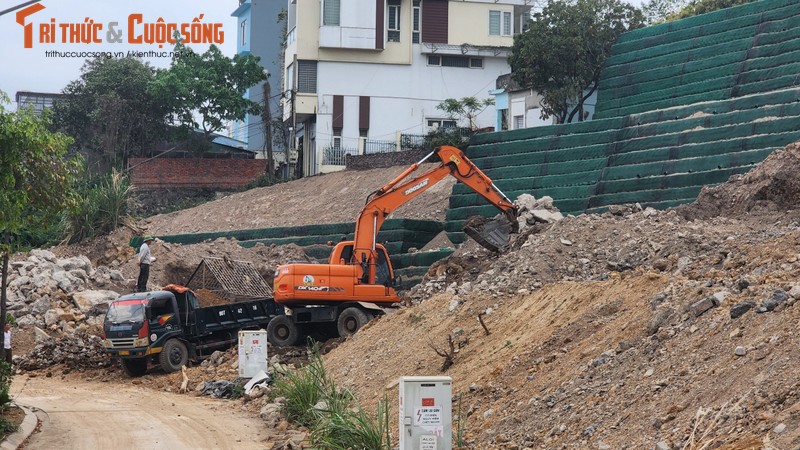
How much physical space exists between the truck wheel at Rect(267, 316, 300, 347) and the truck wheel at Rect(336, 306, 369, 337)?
1478 mm

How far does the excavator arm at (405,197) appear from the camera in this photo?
2839 cm

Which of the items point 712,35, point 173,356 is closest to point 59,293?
point 173,356

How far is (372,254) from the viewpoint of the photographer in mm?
28359

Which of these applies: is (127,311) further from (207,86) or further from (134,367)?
(207,86)

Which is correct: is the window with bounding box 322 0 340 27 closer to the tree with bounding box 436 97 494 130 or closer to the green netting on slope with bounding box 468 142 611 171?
the tree with bounding box 436 97 494 130

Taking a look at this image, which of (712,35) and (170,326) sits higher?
(712,35)

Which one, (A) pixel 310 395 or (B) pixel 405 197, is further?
(B) pixel 405 197

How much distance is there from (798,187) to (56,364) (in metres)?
19.0

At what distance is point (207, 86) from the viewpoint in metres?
60.8

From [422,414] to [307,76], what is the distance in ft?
152

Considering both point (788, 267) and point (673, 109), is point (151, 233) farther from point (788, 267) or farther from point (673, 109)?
point (788, 267)

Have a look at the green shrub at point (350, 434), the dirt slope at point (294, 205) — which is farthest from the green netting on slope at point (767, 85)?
the green shrub at point (350, 434)

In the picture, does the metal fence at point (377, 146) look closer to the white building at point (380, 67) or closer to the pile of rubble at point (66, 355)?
the white building at point (380, 67)

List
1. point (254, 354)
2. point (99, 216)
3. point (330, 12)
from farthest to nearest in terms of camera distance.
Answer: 1. point (330, 12)
2. point (99, 216)
3. point (254, 354)
